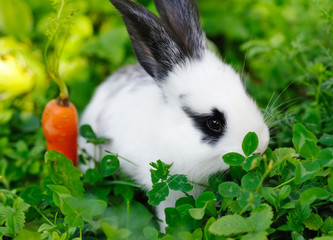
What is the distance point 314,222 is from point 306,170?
298 mm

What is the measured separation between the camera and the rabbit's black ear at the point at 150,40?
2730 mm

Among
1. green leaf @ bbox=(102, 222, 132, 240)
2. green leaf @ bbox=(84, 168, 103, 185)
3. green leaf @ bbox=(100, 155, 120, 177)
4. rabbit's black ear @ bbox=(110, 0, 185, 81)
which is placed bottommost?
green leaf @ bbox=(84, 168, 103, 185)

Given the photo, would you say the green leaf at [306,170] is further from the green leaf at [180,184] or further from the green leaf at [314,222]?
the green leaf at [180,184]

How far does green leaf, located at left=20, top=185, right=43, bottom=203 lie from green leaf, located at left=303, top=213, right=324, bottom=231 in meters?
1.63

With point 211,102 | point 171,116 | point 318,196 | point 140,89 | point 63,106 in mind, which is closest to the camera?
point 318,196

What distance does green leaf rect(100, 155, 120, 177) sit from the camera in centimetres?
292

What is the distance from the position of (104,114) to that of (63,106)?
0.52 metres

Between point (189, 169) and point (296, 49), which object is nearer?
point (189, 169)

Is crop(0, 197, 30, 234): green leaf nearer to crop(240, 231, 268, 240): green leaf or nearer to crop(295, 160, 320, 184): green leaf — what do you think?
crop(240, 231, 268, 240): green leaf

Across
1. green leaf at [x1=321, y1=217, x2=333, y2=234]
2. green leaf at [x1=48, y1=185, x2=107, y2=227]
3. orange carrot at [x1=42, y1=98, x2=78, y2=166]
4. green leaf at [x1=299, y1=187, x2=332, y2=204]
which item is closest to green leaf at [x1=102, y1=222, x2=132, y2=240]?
green leaf at [x1=48, y1=185, x2=107, y2=227]

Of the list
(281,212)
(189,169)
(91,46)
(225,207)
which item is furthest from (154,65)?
(91,46)

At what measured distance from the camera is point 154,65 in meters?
2.98

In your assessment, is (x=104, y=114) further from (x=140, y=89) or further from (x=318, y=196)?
(x=318, y=196)

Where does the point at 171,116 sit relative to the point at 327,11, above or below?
below
